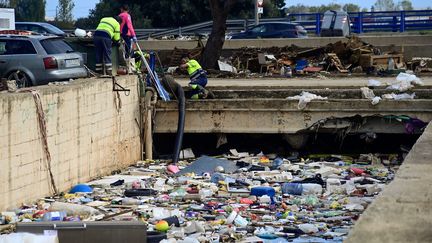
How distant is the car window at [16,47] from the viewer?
70.7 feet

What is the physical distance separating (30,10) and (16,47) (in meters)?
46.3

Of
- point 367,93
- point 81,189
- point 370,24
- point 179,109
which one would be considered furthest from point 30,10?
point 81,189

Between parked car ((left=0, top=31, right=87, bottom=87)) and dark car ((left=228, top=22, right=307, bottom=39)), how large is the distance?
2183 cm

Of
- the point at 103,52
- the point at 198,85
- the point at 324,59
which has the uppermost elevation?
the point at 103,52

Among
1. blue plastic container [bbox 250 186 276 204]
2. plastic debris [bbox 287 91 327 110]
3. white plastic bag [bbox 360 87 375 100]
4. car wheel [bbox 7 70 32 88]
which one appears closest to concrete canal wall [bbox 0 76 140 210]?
car wheel [bbox 7 70 32 88]

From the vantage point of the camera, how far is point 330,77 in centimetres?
2744

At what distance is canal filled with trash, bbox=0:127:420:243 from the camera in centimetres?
1359

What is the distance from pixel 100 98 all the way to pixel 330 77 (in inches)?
397

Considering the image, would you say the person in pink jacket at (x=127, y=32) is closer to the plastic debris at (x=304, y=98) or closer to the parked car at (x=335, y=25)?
the plastic debris at (x=304, y=98)

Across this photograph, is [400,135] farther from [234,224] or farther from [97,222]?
[97,222]

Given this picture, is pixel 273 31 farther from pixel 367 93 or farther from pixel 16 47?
pixel 16 47

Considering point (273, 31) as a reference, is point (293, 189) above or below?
below

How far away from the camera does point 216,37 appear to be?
3159 cm

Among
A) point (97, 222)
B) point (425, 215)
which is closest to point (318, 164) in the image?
point (97, 222)
